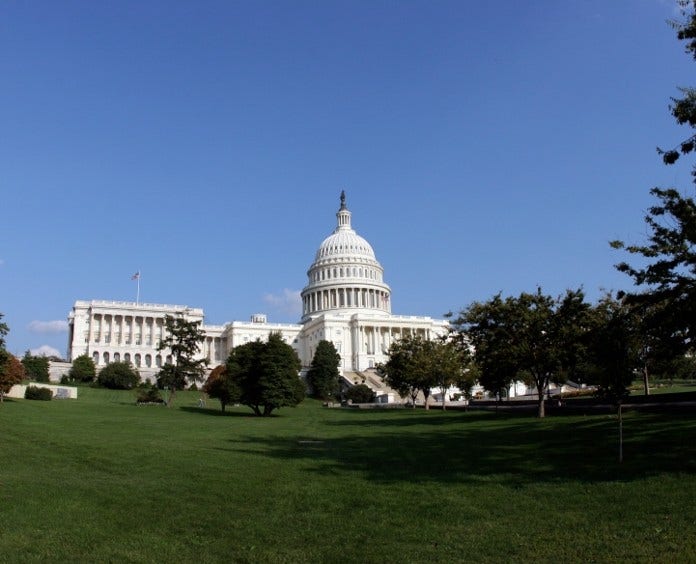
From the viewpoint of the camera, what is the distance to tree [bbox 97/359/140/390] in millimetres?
106000

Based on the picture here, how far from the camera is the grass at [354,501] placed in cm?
1187

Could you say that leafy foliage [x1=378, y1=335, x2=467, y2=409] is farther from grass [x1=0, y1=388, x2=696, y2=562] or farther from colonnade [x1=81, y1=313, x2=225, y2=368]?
colonnade [x1=81, y1=313, x2=225, y2=368]

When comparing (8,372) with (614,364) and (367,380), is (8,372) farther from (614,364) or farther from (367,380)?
(367,380)

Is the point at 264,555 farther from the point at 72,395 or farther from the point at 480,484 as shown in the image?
the point at 72,395

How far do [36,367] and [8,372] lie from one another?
49.7 meters

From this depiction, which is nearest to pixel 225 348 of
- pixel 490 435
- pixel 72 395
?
pixel 72 395

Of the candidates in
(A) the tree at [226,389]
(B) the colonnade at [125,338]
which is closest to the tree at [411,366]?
(A) the tree at [226,389]

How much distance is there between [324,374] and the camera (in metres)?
117

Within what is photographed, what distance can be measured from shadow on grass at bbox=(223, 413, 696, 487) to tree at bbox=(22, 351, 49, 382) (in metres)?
79.9

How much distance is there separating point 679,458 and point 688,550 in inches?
386

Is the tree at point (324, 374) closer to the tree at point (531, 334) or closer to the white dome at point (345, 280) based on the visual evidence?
the white dome at point (345, 280)

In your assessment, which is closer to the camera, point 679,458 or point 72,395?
point 679,458

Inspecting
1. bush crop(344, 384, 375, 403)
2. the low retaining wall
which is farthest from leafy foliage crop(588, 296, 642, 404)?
bush crop(344, 384, 375, 403)

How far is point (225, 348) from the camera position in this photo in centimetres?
16350
